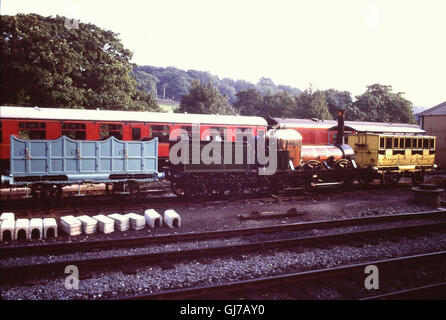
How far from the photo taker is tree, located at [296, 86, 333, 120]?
41844 mm

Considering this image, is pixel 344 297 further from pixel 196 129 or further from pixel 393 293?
pixel 196 129

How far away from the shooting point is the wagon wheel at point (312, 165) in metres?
16.1

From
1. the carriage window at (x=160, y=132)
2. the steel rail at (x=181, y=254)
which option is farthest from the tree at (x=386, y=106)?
the steel rail at (x=181, y=254)

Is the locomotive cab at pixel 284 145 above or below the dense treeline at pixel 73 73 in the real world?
below

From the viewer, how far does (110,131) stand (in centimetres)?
1554

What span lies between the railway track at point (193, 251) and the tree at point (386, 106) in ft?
132

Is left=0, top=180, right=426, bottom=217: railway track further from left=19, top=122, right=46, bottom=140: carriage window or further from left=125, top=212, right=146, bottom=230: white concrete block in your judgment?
left=19, top=122, right=46, bottom=140: carriage window

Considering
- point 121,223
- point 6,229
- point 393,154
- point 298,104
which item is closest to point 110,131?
point 121,223

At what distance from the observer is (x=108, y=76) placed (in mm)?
22344

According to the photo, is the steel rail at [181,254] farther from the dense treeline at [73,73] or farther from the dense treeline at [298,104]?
the dense treeline at [298,104]

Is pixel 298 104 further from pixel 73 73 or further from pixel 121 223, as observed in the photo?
pixel 121 223
